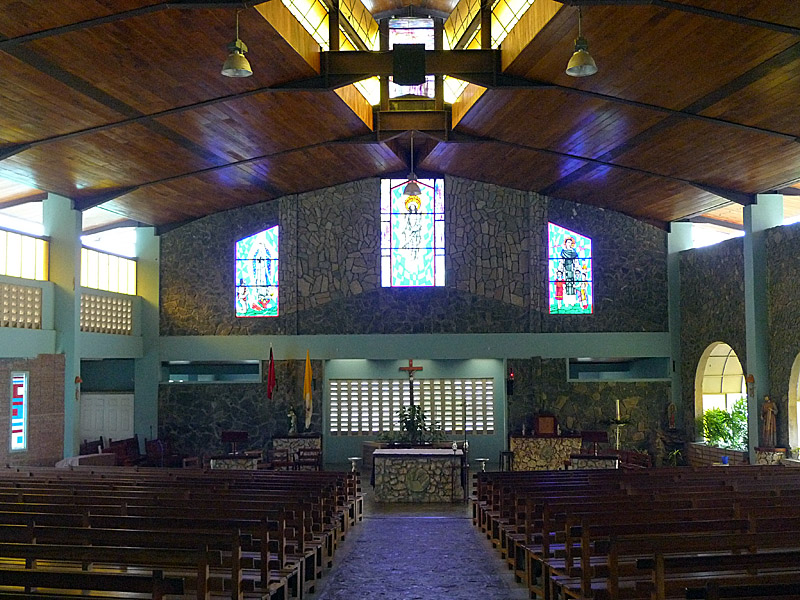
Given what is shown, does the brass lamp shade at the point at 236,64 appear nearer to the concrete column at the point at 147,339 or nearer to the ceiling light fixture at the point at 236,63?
the ceiling light fixture at the point at 236,63

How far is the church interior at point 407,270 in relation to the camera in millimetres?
9617

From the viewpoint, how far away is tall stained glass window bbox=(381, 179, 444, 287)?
67.2 ft

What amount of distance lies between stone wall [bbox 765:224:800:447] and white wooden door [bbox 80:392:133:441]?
14776 millimetres

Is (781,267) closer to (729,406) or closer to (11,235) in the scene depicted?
(729,406)

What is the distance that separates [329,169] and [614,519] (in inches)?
529

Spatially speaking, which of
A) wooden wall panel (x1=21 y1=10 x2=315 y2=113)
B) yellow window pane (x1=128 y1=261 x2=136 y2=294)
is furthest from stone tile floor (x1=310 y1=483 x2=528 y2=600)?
yellow window pane (x1=128 y1=261 x2=136 y2=294)

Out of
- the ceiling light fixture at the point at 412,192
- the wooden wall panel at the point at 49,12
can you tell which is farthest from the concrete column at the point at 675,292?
the wooden wall panel at the point at 49,12

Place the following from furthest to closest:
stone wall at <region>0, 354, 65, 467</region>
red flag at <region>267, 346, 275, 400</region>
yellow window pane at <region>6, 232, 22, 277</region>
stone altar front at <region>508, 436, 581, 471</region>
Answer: red flag at <region>267, 346, 275, 400</region> → stone altar front at <region>508, 436, 581, 471</region> → yellow window pane at <region>6, 232, 22, 277</region> → stone wall at <region>0, 354, 65, 467</region>

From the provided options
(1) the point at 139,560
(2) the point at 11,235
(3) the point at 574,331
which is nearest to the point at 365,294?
(3) the point at 574,331

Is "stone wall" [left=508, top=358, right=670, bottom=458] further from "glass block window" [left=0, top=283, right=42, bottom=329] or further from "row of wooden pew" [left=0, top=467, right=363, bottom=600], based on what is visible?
"glass block window" [left=0, top=283, right=42, bottom=329]

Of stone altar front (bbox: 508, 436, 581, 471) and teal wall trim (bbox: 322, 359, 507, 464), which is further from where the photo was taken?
teal wall trim (bbox: 322, 359, 507, 464)

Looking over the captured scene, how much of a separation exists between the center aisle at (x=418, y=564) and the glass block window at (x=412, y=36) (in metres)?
8.82

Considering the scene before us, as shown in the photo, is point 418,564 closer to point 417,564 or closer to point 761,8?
point 417,564

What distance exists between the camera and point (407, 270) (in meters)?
20.5
